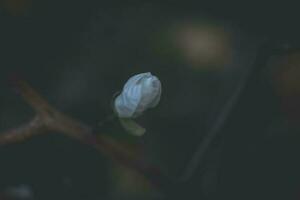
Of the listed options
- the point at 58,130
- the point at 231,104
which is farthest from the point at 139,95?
the point at 231,104

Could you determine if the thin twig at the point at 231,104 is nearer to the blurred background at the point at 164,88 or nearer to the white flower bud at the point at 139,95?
the blurred background at the point at 164,88

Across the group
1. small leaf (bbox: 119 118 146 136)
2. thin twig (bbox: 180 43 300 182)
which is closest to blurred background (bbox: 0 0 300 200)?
thin twig (bbox: 180 43 300 182)

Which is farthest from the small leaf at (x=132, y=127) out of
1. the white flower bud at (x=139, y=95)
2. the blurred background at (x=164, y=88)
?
the blurred background at (x=164, y=88)

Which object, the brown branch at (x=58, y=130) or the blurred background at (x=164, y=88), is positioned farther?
the blurred background at (x=164, y=88)

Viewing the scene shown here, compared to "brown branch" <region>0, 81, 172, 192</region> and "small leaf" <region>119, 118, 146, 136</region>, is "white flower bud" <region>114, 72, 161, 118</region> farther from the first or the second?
"brown branch" <region>0, 81, 172, 192</region>

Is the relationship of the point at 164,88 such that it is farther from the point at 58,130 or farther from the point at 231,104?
the point at 58,130

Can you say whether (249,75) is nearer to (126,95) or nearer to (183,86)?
(183,86)
